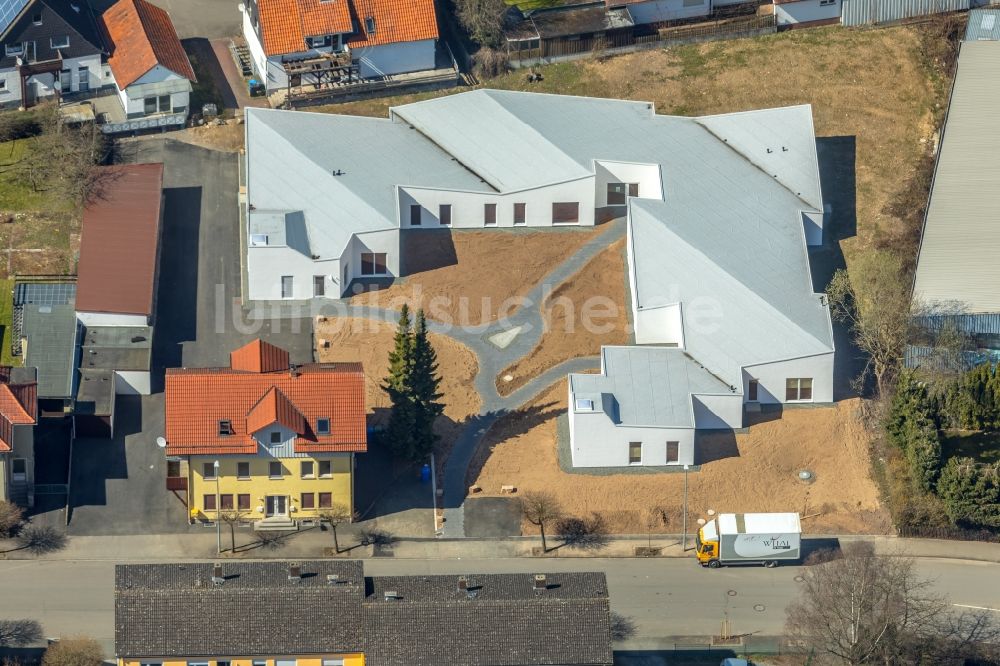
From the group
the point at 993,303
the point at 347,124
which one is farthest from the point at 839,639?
the point at 347,124

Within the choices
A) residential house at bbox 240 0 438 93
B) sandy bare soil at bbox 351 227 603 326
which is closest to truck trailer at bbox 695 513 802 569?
sandy bare soil at bbox 351 227 603 326

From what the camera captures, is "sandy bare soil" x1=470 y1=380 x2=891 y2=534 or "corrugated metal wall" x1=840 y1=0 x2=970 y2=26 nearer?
"sandy bare soil" x1=470 y1=380 x2=891 y2=534

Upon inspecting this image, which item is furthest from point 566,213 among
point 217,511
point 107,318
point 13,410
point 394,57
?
point 13,410

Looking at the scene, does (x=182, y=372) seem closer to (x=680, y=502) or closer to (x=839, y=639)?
(x=680, y=502)

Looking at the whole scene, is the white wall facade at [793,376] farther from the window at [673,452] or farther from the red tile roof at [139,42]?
the red tile roof at [139,42]

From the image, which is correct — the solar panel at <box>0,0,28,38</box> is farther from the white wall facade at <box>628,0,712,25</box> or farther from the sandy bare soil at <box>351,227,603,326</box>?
the white wall facade at <box>628,0,712,25</box>

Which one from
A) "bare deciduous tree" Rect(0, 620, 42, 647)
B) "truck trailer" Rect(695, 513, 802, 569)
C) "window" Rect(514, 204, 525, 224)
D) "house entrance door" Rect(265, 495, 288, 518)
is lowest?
"bare deciduous tree" Rect(0, 620, 42, 647)

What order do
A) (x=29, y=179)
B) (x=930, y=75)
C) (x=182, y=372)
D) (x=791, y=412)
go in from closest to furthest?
(x=182, y=372) → (x=791, y=412) → (x=29, y=179) → (x=930, y=75)
